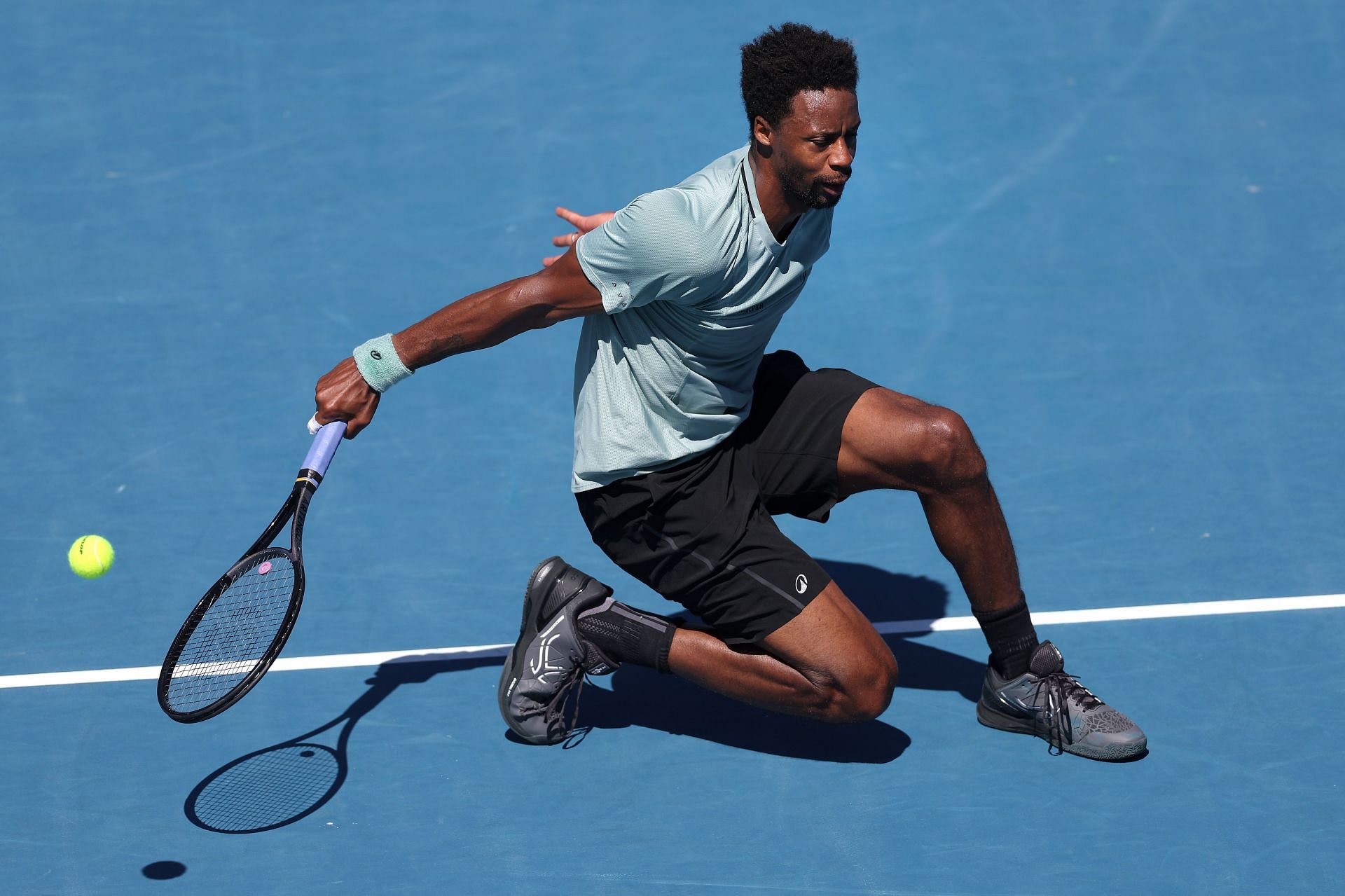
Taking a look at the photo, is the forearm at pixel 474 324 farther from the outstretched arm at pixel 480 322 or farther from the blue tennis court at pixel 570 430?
the blue tennis court at pixel 570 430

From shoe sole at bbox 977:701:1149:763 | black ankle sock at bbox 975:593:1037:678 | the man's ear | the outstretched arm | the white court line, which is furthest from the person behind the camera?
the white court line

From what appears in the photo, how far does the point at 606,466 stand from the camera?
395 centimetres

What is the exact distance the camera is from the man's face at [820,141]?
12.1 ft

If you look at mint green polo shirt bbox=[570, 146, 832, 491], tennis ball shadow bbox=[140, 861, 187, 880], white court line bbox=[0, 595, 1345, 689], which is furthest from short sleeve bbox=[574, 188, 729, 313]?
tennis ball shadow bbox=[140, 861, 187, 880]

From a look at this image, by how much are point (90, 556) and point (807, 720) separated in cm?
210

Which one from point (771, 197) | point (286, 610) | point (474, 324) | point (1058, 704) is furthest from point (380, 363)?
point (1058, 704)

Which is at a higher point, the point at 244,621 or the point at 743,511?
the point at 743,511

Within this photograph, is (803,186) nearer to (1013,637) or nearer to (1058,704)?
(1013,637)

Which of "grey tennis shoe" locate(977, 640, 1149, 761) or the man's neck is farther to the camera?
"grey tennis shoe" locate(977, 640, 1149, 761)

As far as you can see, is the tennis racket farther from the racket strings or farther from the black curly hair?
the black curly hair

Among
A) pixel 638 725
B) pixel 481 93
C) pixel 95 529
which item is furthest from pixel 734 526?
pixel 481 93

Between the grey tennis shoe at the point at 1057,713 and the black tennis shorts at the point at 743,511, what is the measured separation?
60 centimetres

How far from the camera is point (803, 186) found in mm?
3732

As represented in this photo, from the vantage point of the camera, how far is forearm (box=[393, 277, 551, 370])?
12.1ft
